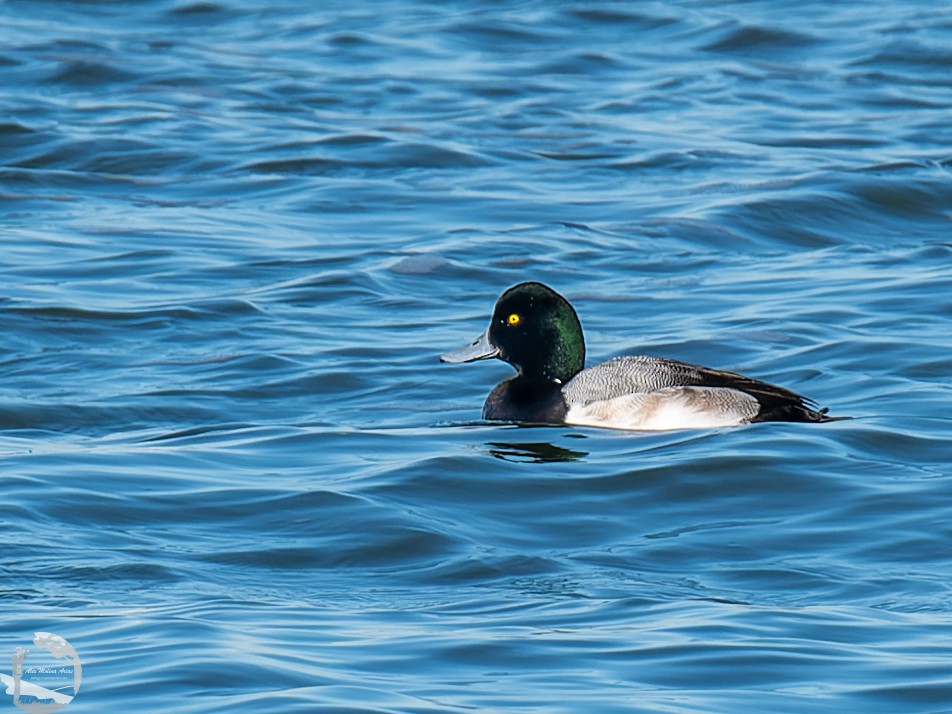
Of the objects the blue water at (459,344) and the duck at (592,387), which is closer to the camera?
the blue water at (459,344)

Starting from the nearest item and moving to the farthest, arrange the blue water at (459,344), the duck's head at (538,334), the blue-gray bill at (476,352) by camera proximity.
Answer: the blue water at (459,344) < the duck's head at (538,334) < the blue-gray bill at (476,352)

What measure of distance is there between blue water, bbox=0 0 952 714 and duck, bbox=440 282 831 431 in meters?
0.17

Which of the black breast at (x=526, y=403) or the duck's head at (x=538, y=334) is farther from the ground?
the duck's head at (x=538, y=334)

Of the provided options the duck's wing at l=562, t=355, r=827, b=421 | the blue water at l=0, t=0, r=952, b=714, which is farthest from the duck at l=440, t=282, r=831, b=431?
the blue water at l=0, t=0, r=952, b=714

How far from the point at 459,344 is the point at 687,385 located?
8.93 ft

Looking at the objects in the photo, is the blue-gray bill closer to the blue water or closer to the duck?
the duck

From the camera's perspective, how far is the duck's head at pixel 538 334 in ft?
32.7

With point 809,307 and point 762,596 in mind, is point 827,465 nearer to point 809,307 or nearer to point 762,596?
point 762,596

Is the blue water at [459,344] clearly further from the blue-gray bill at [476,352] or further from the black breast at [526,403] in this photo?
the blue-gray bill at [476,352]

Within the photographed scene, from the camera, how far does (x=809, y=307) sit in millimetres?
12469

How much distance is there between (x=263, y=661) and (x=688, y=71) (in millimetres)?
16500

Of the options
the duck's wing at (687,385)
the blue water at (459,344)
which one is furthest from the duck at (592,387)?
the blue water at (459,344)

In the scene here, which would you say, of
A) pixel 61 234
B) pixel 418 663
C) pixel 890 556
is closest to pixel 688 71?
pixel 61 234

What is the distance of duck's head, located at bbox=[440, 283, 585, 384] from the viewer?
9.98 m
